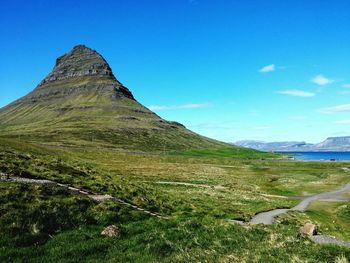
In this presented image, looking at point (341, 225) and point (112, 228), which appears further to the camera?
point (341, 225)

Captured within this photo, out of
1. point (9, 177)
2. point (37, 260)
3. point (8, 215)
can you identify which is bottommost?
point (37, 260)

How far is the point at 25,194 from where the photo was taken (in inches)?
835

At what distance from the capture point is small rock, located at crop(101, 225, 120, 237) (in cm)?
1892

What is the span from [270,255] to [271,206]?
37016 millimetres

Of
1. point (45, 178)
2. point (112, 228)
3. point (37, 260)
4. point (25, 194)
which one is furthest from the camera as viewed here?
point (45, 178)

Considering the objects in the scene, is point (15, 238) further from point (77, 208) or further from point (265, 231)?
point (265, 231)

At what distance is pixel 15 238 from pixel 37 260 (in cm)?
242

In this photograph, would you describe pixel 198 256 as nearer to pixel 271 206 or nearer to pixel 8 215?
pixel 8 215

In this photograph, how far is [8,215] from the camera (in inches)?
715

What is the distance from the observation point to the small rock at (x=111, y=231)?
1892 cm

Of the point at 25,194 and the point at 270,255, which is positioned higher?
the point at 25,194

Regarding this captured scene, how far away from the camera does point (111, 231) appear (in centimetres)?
1927

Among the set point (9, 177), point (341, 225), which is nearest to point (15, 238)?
point (9, 177)

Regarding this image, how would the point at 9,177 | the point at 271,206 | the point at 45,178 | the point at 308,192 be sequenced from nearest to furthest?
the point at 9,177
the point at 45,178
the point at 271,206
the point at 308,192
